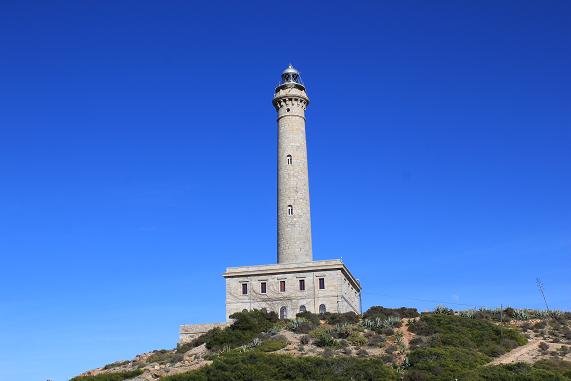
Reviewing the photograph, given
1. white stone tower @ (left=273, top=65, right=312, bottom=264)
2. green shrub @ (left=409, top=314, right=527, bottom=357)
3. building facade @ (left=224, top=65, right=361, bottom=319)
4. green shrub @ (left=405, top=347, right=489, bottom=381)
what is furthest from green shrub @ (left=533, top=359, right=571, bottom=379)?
white stone tower @ (left=273, top=65, right=312, bottom=264)

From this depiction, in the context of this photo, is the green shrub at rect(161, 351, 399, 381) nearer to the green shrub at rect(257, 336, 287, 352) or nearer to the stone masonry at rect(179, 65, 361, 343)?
the green shrub at rect(257, 336, 287, 352)

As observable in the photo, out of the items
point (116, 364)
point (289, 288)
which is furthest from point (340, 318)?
point (116, 364)

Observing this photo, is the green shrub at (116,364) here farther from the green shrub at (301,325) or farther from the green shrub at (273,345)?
the green shrub at (301,325)

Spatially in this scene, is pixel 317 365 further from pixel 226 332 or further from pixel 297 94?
pixel 297 94

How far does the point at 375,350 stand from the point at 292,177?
2041cm

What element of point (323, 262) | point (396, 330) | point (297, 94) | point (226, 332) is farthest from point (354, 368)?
point (297, 94)

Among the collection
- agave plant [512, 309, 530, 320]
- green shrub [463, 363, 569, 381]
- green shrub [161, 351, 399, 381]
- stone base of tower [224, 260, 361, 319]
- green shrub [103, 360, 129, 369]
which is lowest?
green shrub [463, 363, 569, 381]

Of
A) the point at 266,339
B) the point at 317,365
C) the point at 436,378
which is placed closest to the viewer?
the point at 436,378

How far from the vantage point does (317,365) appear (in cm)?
3694

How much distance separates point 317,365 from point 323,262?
18.4m

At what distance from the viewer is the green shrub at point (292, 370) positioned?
35469 millimetres

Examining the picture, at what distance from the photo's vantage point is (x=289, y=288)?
181 feet

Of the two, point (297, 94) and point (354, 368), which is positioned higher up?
point (297, 94)

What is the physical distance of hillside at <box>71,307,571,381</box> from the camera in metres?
35.9
